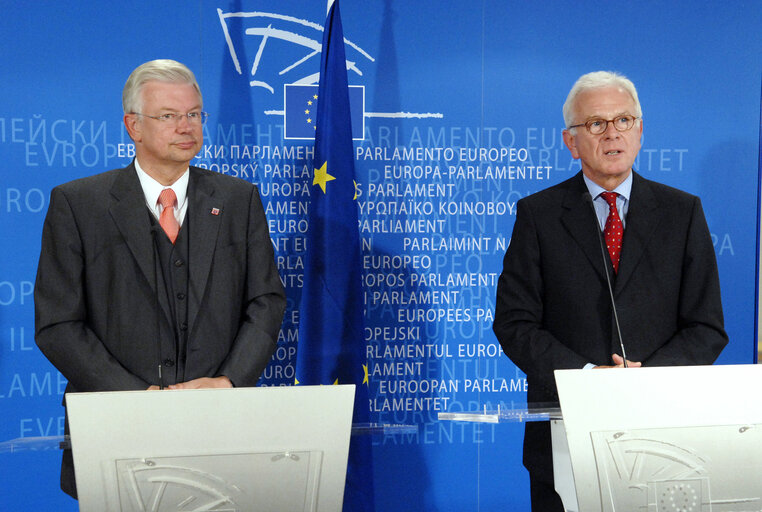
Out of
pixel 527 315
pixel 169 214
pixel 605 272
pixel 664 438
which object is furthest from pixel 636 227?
pixel 169 214

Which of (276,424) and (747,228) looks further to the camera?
(747,228)

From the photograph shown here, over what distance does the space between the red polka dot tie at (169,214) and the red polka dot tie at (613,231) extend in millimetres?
1425

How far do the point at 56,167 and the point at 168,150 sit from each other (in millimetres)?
1310

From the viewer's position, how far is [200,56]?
3791mm

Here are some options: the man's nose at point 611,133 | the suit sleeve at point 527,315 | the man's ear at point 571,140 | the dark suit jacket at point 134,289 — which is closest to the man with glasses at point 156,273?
the dark suit jacket at point 134,289

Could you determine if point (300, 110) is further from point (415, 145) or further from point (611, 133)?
point (611, 133)

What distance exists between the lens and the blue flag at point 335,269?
3.56m

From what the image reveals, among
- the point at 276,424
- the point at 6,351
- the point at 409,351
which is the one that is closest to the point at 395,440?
the point at 409,351

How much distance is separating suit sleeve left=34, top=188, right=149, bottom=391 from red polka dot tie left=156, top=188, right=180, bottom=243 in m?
0.27

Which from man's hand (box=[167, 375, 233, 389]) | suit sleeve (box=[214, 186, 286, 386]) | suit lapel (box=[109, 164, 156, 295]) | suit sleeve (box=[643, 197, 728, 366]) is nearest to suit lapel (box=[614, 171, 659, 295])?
suit sleeve (box=[643, 197, 728, 366])

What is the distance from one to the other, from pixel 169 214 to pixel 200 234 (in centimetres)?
14

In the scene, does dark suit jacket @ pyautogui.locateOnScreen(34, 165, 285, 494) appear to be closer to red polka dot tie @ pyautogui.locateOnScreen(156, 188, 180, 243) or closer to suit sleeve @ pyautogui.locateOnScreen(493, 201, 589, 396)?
red polka dot tie @ pyautogui.locateOnScreen(156, 188, 180, 243)

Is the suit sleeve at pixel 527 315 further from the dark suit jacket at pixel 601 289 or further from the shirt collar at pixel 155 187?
the shirt collar at pixel 155 187

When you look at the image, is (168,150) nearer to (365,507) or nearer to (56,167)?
(56,167)
